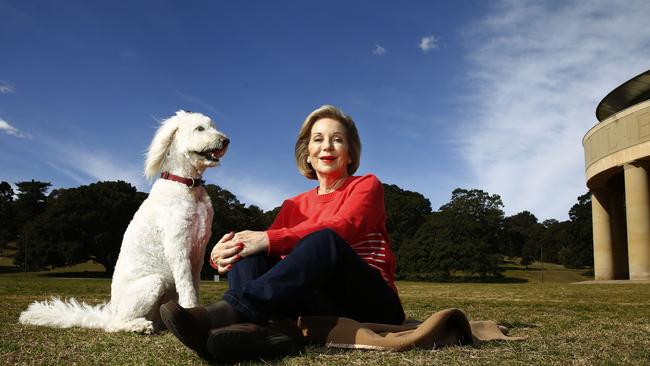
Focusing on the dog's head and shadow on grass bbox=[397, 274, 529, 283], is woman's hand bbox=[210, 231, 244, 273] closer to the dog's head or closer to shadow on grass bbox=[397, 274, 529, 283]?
the dog's head

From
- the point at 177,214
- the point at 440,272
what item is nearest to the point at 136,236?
the point at 177,214

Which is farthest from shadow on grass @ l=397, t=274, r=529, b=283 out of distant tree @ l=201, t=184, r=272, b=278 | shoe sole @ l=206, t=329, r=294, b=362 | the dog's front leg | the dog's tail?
shoe sole @ l=206, t=329, r=294, b=362

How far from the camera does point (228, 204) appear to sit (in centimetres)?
5584

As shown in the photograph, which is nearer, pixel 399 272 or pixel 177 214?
pixel 177 214

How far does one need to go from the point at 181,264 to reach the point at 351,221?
197cm

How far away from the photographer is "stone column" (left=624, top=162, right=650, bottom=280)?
33.4m

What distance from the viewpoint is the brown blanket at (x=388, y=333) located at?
11.3ft

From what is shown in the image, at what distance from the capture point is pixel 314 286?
3312 millimetres

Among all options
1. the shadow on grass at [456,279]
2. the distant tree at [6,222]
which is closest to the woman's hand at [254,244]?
the shadow on grass at [456,279]

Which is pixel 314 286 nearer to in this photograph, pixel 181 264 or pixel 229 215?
pixel 181 264

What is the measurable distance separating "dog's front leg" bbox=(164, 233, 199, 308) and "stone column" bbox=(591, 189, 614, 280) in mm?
40176

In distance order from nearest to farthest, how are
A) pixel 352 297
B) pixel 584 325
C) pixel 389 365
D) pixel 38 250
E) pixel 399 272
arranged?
pixel 389 365 < pixel 352 297 < pixel 584 325 < pixel 38 250 < pixel 399 272

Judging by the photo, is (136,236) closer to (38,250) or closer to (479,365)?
(479,365)

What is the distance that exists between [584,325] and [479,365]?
3711 mm
